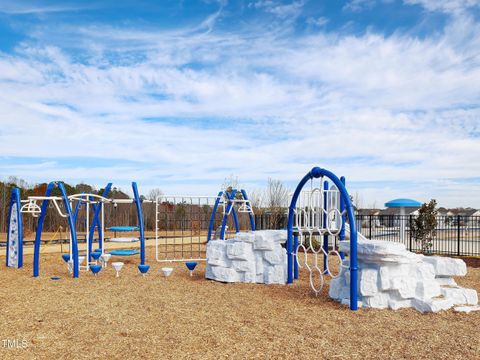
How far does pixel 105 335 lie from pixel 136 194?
6.81 meters

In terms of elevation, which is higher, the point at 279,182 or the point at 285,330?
Answer: the point at 279,182

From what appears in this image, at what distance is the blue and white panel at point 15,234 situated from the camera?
12.1m

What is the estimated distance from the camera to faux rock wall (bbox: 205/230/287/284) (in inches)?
397

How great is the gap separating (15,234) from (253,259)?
21.7 ft

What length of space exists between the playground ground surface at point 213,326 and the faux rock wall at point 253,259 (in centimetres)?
47

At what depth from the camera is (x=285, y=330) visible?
6.35 m

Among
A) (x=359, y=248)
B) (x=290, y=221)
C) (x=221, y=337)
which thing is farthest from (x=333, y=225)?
(x=221, y=337)

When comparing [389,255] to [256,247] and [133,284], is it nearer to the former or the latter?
[256,247]

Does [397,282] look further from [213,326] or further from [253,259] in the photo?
[253,259]

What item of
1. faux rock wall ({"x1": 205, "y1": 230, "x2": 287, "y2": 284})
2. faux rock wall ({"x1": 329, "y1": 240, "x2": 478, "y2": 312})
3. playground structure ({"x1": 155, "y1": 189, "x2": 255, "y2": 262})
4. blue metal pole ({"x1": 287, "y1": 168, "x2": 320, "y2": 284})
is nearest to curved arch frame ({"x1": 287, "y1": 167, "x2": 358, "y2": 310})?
blue metal pole ({"x1": 287, "y1": 168, "x2": 320, "y2": 284})

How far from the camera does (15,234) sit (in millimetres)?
12398

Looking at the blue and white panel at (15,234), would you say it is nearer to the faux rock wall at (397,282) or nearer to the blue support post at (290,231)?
the blue support post at (290,231)

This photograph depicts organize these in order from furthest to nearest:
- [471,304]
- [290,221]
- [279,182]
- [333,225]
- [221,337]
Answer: [279,182], [333,225], [290,221], [471,304], [221,337]

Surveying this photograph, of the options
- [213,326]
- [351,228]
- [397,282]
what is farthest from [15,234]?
[397,282]
